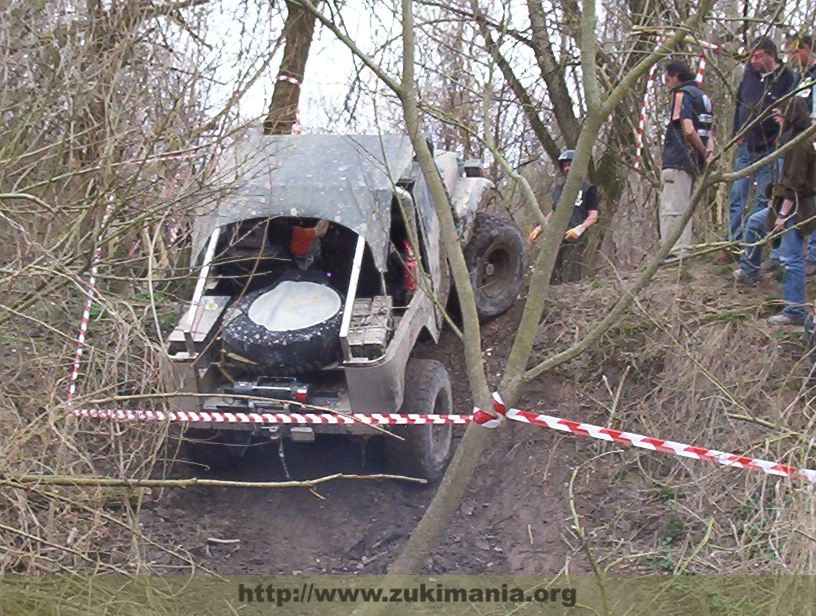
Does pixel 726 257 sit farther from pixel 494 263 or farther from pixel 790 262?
pixel 494 263

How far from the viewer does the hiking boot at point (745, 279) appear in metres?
7.42

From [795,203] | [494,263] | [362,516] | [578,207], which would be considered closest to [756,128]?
[795,203]

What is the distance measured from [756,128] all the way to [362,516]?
405cm

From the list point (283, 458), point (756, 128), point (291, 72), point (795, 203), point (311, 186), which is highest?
point (291, 72)

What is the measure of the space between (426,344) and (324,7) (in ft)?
9.90

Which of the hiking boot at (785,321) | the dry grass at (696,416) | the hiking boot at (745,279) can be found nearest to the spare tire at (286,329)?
the dry grass at (696,416)

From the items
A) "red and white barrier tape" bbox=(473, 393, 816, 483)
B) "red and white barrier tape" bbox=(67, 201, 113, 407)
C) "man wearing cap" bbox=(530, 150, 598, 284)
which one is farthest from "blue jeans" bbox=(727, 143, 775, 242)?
"red and white barrier tape" bbox=(67, 201, 113, 407)

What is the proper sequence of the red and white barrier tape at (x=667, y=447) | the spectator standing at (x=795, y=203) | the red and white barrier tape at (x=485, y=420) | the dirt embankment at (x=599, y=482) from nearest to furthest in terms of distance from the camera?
1. the red and white barrier tape at (x=667, y=447)
2. the red and white barrier tape at (x=485, y=420)
3. the dirt embankment at (x=599, y=482)
4. the spectator standing at (x=795, y=203)

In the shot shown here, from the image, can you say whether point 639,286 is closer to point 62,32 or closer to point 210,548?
point 210,548

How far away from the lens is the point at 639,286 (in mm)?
5047

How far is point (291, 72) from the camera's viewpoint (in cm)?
953

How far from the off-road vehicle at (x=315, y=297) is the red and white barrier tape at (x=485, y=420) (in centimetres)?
7

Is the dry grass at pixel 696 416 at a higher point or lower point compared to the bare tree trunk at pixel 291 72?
lower

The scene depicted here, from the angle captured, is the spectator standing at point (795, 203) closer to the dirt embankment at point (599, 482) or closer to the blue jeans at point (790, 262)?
the blue jeans at point (790, 262)
